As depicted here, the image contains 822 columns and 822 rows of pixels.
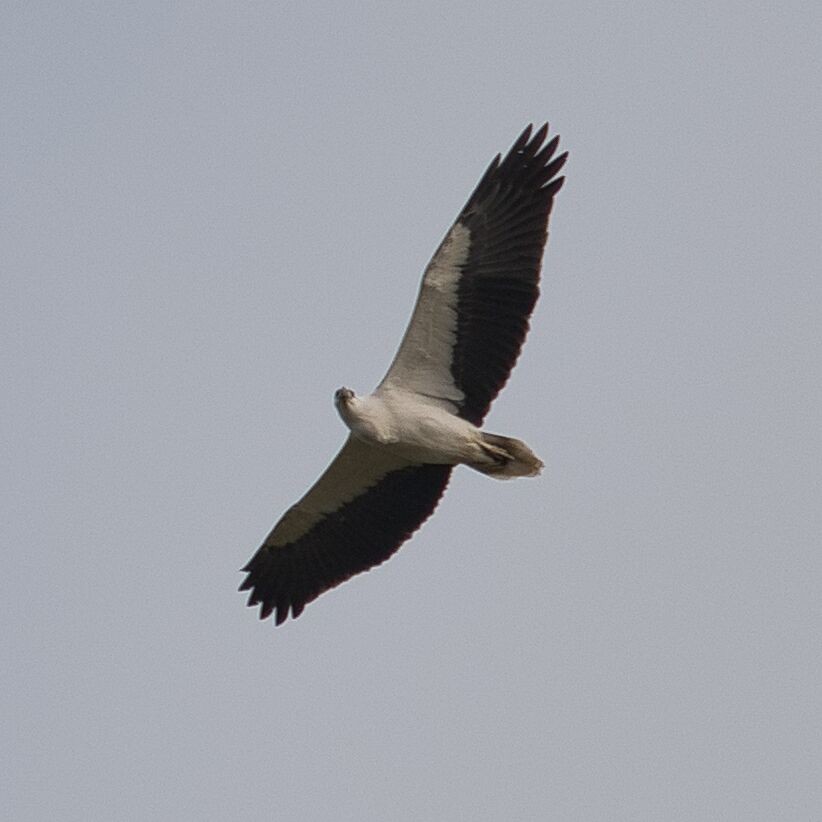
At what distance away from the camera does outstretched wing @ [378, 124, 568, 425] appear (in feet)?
52.4

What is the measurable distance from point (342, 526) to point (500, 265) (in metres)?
2.89

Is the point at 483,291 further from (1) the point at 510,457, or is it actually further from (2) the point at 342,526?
(2) the point at 342,526

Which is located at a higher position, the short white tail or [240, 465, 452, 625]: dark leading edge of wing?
the short white tail

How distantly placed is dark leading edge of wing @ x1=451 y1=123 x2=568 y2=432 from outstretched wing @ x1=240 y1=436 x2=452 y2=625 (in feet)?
3.27

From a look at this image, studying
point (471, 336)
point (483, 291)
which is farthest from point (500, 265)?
point (471, 336)

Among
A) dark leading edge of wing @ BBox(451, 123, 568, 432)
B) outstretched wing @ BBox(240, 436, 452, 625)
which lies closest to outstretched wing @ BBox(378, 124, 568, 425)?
dark leading edge of wing @ BBox(451, 123, 568, 432)

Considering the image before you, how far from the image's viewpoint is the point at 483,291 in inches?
628

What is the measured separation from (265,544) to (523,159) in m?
4.29

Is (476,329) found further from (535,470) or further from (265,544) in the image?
(265,544)

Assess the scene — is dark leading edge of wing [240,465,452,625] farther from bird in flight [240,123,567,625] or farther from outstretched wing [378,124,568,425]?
outstretched wing [378,124,568,425]

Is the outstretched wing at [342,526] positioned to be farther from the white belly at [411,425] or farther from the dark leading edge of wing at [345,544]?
the white belly at [411,425]

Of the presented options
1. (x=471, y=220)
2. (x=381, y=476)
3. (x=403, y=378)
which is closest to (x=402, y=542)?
(x=381, y=476)

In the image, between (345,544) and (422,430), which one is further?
(345,544)

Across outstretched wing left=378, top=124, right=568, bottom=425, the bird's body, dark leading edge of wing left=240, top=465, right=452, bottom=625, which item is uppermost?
outstretched wing left=378, top=124, right=568, bottom=425
